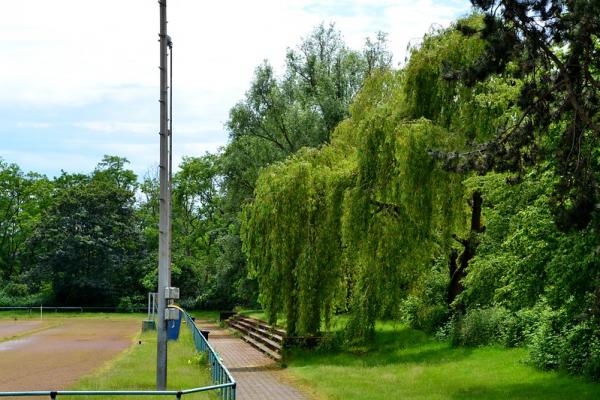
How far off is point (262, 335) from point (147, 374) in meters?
13.6

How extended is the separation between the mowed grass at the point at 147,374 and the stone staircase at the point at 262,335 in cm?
283

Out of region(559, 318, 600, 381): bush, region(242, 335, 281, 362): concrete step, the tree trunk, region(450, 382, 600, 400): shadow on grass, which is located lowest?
region(242, 335, 281, 362): concrete step

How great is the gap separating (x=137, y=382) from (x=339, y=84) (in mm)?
28301

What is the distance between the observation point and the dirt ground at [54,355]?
60.7ft

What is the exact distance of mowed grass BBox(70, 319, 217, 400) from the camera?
15.6 metres

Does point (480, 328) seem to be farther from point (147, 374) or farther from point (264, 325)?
point (264, 325)

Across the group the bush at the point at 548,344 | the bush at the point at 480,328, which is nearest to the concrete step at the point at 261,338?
the bush at the point at 480,328

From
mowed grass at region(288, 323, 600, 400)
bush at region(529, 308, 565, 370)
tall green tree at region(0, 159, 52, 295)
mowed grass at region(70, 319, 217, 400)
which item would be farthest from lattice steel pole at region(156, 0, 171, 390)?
tall green tree at region(0, 159, 52, 295)

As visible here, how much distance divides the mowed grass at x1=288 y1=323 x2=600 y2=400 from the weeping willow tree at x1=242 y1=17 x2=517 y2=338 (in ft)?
4.41

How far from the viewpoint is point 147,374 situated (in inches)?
713

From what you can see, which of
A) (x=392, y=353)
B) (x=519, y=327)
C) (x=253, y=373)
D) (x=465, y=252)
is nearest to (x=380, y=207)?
(x=465, y=252)

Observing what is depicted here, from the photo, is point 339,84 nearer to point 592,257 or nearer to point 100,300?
point 592,257

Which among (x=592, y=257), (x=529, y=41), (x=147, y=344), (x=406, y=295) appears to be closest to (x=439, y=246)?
(x=406, y=295)

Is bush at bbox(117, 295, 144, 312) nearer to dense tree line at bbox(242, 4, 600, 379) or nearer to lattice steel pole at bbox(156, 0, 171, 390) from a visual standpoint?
dense tree line at bbox(242, 4, 600, 379)
